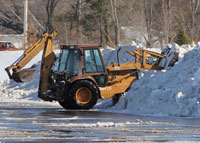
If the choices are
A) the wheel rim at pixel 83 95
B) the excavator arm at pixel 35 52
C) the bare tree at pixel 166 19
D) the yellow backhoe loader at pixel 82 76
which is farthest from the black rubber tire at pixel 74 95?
the bare tree at pixel 166 19

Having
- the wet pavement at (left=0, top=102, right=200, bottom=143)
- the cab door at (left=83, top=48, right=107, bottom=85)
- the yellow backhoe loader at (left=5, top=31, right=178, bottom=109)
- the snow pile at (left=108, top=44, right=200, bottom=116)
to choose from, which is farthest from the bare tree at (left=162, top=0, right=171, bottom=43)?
the wet pavement at (left=0, top=102, right=200, bottom=143)

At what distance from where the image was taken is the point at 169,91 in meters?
18.5

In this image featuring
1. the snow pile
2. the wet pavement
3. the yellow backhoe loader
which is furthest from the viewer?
the yellow backhoe loader

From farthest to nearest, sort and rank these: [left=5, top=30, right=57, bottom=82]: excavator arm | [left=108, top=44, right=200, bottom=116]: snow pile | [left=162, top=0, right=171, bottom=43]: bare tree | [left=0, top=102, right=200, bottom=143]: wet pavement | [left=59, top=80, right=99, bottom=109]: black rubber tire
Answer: [left=162, top=0, right=171, bottom=43]: bare tree < [left=5, top=30, right=57, bottom=82]: excavator arm < [left=59, top=80, right=99, bottom=109]: black rubber tire < [left=108, top=44, right=200, bottom=116]: snow pile < [left=0, top=102, right=200, bottom=143]: wet pavement

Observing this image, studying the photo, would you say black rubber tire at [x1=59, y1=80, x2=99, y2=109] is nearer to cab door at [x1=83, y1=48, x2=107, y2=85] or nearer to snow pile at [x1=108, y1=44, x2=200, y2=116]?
cab door at [x1=83, y1=48, x2=107, y2=85]

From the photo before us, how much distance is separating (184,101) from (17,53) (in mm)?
26253

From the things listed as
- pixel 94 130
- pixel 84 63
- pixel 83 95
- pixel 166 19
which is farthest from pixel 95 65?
pixel 166 19

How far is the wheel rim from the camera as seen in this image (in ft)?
66.3

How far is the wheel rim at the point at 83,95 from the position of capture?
20.2m

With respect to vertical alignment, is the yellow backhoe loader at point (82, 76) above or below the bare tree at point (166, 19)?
below

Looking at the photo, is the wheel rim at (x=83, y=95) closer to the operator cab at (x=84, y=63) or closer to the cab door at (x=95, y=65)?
the operator cab at (x=84, y=63)

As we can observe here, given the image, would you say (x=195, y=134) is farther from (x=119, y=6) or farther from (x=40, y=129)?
(x=119, y=6)

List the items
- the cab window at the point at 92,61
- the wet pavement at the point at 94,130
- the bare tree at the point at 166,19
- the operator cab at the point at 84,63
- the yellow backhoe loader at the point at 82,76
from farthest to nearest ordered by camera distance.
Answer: the bare tree at the point at 166,19 → the cab window at the point at 92,61 → the operator cab at the point at 84,63 → the yellow backhoe loader at the point at 82,76 → the wet pavement at the point at 94,130

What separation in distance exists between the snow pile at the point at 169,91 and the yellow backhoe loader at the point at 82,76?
575 millimetres
